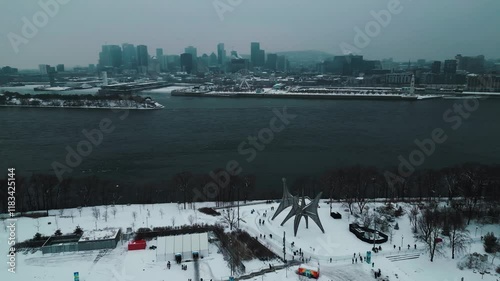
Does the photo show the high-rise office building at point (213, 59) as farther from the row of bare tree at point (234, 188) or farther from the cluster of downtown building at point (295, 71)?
the row of bare tree at point (234, 188)

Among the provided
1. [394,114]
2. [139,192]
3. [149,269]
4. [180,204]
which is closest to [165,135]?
[139,192]

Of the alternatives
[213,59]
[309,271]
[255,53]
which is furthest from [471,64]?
[309,271]

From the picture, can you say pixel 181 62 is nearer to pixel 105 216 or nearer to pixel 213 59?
pixel 213 59

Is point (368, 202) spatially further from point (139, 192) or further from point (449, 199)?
point (139, 192)

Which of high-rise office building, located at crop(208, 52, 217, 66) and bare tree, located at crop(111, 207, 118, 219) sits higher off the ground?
high-rise office building, located at crop(208, 52, 217, 66)

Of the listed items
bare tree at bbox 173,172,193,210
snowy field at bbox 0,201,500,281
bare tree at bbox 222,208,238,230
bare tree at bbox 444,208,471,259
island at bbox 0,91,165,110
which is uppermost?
island at bbox 0,91,165,110

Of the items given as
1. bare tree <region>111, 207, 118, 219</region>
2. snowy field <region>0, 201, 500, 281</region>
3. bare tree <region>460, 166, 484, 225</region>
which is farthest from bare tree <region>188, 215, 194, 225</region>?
bare tree <region>460, 166, 484, 225</region>

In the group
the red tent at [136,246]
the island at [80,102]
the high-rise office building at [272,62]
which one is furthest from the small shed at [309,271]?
the high-rise office building at [272,62]

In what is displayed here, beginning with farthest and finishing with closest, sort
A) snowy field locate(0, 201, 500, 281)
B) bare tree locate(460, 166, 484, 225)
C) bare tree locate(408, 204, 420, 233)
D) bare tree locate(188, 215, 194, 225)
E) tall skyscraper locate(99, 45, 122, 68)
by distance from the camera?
1. tall skyscraper locate(99, 45, 122, 68)
2. bare tree locate(460, 166, 484, 225)
3. bare tree locate(188, 215, 194, 225)
4. bare tree locate(408, 204, 420, 233)
5. snowy field locate(0, 201, 500, 281)

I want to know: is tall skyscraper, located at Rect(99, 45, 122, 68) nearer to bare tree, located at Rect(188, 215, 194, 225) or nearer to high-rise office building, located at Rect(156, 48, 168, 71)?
high-rise office building, located at Rect(156, 48, 168, 71)
